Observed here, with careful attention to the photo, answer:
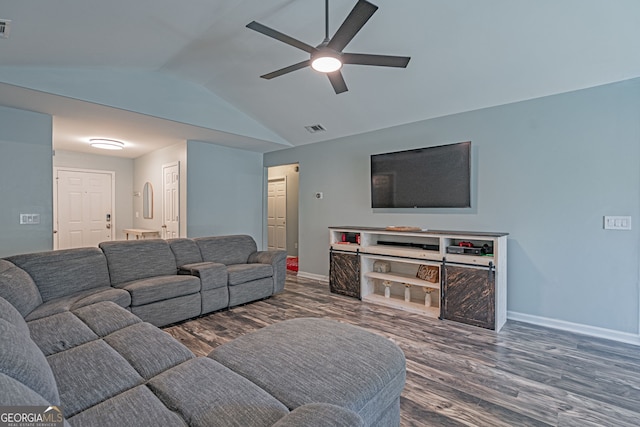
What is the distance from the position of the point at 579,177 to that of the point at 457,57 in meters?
1.74

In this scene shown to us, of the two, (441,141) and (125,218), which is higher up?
(441,141)

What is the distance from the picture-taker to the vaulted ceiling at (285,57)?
8.29 ft

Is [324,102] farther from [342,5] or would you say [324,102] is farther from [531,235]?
[531,235]

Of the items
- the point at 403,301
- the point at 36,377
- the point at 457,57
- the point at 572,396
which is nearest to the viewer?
the point at 36,377

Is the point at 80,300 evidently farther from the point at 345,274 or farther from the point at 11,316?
the point at 345,274

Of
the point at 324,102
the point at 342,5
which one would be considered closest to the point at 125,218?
the point at 324,102

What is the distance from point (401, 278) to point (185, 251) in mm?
2825

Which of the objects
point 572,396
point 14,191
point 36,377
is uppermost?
point 14,191

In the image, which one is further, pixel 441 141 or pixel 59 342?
pixel 441 141

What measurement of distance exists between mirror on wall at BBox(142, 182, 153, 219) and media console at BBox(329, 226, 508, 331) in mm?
4211

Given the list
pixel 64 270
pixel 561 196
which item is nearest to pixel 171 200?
pixel 64 270

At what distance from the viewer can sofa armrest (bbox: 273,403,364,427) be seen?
92cm

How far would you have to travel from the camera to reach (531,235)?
3400 mm

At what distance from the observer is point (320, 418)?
3.08 ft
